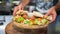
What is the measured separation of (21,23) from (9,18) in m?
0.20

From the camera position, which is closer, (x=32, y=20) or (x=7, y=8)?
(x=32, y=20)

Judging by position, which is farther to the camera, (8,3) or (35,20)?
(8,3)

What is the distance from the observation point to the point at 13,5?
716mm

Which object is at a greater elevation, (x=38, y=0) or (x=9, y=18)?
(x=38, y=0)

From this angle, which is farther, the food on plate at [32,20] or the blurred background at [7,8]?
the blurred background at [7,8]

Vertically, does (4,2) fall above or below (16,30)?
above

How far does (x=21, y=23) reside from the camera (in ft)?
1.76

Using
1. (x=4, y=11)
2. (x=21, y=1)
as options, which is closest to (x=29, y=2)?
(x=21, y=1)

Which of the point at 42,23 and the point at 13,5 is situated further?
the point at 13,5

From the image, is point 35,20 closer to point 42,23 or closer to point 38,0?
point 42,23

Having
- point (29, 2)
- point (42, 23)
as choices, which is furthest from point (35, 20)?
point (29, 2)

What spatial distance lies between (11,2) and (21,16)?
0.18 m

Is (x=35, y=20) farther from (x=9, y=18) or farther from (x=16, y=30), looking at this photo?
(x=9, y=18)

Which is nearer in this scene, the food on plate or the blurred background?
the food on plate
